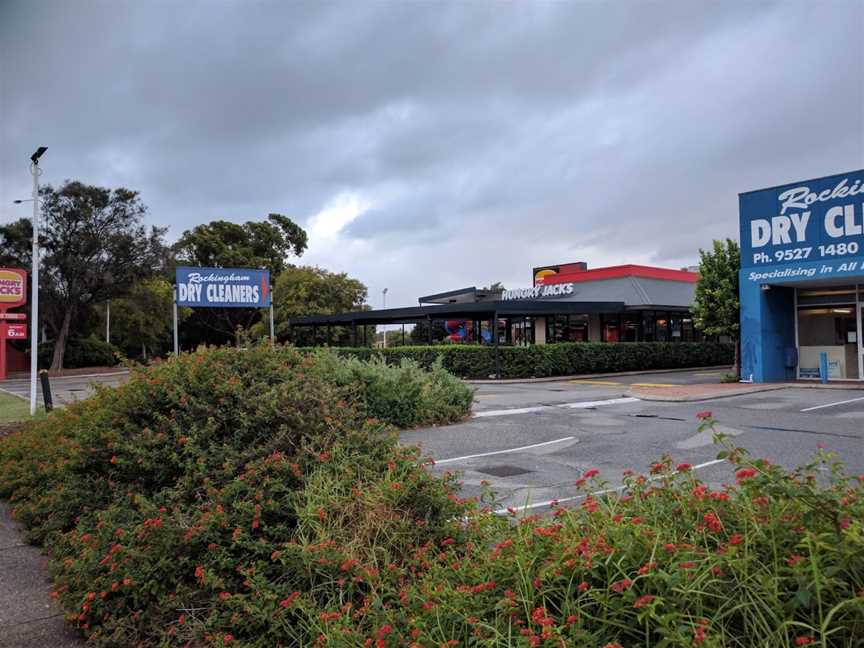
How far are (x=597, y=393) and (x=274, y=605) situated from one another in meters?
16.5

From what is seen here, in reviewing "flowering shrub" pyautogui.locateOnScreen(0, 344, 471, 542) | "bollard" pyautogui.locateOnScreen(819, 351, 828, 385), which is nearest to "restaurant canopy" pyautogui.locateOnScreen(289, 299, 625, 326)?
"bollard" pyautogui.locateOnScreen(819, 351, 828, 385)

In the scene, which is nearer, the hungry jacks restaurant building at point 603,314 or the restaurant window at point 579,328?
the hungry jacks restaurant building at point 603,314

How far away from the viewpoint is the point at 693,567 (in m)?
2.22

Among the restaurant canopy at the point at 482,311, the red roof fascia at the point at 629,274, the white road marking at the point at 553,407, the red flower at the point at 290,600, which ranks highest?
the red roof fascia at the point at 629,274

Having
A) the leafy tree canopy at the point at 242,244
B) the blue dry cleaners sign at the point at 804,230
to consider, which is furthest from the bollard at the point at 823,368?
the leafy tree canopy at the point at 242,244

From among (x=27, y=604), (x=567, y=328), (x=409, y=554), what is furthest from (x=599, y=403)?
(x=567, y=328)

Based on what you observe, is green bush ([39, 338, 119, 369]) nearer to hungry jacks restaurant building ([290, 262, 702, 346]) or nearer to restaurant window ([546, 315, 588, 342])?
hungry jacks restaurant building ([290, 262, 702, 346])

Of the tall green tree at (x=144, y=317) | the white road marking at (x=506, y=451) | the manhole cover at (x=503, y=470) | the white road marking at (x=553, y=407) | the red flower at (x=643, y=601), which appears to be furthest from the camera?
the tall green tree at (x=144, y=317)

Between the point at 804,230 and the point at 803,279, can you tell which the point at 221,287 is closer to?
the point at 803,279

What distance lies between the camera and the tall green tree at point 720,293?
22.0 meters

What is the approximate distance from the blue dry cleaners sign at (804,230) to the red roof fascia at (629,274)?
42.1 ft

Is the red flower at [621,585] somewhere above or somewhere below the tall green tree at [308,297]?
below

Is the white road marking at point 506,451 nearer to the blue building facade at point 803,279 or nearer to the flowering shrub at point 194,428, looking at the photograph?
the flowering shrub at point 194,428

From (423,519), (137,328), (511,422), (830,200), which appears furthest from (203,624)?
(137,328)
